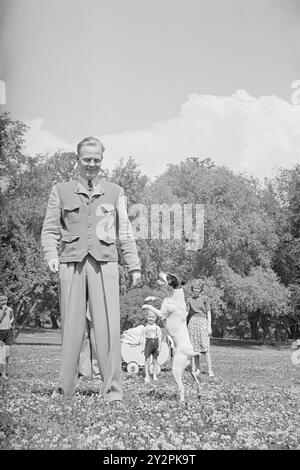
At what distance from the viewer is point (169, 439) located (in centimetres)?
381

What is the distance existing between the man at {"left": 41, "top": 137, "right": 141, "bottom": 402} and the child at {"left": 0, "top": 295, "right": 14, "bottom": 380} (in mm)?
1260

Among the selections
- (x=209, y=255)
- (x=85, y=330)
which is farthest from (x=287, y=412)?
(x=209, y=255)

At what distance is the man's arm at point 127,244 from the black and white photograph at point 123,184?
0.01m

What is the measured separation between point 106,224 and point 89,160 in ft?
1.56

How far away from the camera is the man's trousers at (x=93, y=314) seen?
4.67 m

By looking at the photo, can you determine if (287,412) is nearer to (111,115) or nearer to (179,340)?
(179,340)

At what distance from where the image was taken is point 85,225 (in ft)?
15.4

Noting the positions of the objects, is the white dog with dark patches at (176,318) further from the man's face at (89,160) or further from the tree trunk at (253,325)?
the tree trunk at (253,325)

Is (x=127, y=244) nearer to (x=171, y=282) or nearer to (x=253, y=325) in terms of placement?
(x=171, y=282)

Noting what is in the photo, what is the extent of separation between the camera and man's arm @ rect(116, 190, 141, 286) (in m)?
4.85

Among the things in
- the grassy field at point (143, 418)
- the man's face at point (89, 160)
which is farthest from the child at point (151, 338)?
the man's face at point (89, 160)

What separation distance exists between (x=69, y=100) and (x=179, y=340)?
2124 mm

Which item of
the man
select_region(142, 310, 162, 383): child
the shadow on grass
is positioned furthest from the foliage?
the shadow on grass

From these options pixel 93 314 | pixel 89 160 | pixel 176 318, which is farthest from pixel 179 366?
pixel 89 160
